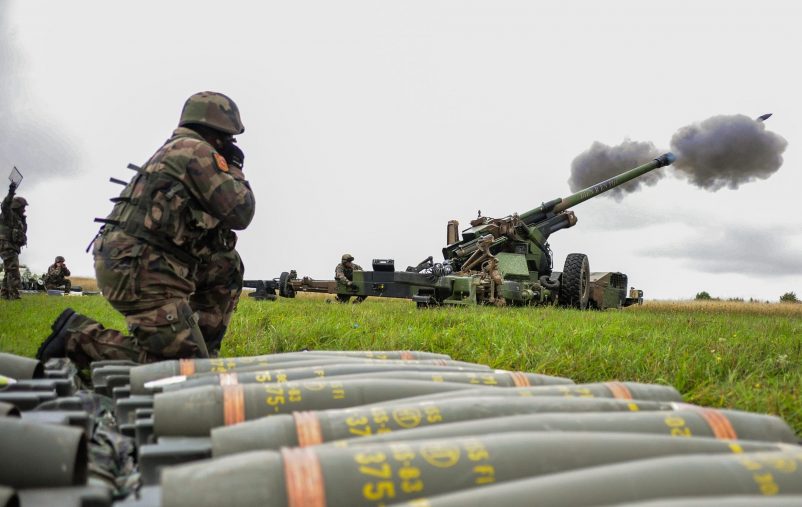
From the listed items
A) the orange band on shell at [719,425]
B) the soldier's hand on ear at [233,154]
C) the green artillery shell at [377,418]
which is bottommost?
the orange band on shell at [719,425]

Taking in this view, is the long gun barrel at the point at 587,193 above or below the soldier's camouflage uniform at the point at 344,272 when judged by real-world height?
above

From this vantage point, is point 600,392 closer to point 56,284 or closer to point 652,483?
point 652,483

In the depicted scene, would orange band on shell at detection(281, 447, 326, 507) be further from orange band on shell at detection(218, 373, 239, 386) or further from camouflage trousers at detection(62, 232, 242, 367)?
camouflage trousers at detection(62, 232, 242, 367)

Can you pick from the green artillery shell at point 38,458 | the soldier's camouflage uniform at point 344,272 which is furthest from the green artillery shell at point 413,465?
the soldier's camouflage uniform at point 344,272

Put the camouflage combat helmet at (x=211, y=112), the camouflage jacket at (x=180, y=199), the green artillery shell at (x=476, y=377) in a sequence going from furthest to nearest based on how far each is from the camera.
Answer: the camouflage combat helmet at (x=211, y=112) → the camouflage jacket at (x=180, y=199) → the green artillery shell at (x=476, y=377)

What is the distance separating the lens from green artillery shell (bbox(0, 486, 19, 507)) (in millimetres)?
1337

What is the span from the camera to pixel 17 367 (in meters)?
3.05

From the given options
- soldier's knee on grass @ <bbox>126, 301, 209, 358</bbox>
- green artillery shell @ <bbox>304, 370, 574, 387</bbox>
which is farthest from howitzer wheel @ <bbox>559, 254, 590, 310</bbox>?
green artillery shell @ <bbox>304, 370, 574, 387</bbox>

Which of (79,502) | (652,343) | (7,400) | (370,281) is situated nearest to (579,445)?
(79,502)

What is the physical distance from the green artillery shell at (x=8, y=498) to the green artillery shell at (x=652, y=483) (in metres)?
0.78

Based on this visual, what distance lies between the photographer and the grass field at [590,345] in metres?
3.95

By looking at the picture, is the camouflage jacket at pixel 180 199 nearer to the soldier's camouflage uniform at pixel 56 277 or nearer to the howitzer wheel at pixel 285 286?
the howitzer wheel at pixel 285 286

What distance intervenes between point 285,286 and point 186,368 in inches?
490

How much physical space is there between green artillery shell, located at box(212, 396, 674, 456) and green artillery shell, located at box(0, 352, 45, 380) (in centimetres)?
173
